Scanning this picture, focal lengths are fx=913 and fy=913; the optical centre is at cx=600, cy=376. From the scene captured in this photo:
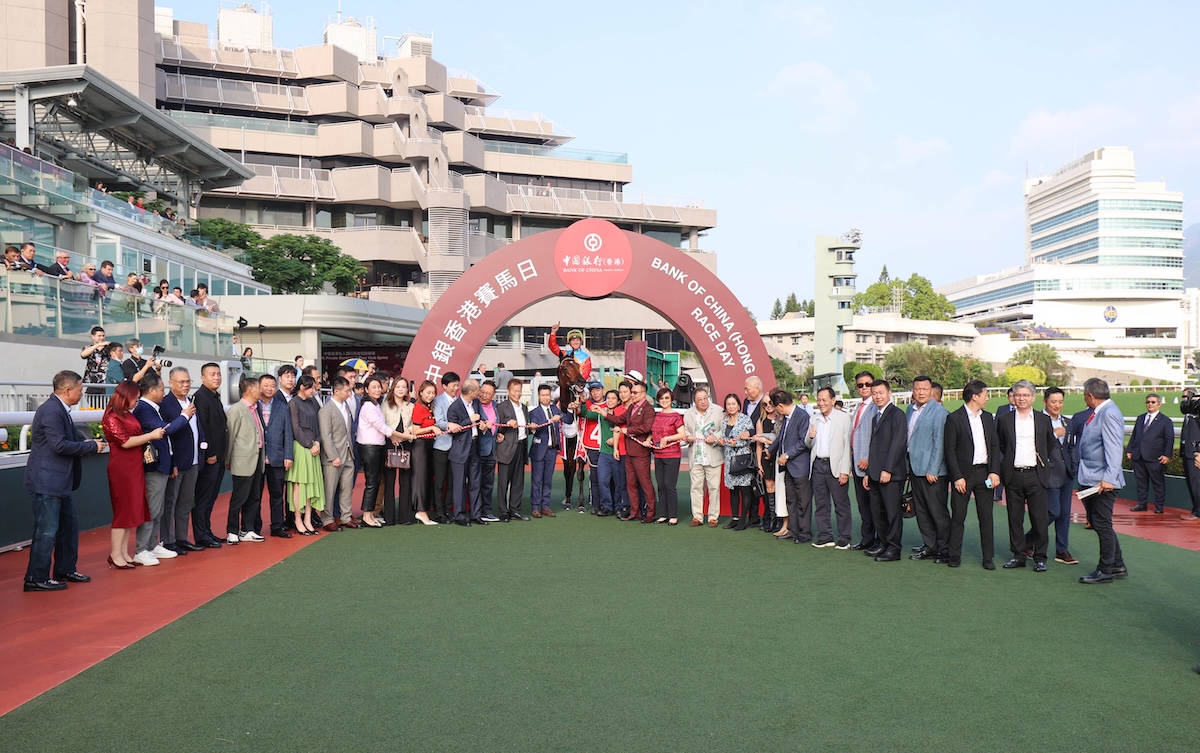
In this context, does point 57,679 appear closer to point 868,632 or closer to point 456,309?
point 868,632

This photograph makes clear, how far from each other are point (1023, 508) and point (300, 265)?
35.7 meters

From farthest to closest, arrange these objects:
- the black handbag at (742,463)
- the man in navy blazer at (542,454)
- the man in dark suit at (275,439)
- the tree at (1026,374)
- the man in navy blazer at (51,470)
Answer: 1. the tree at (1026,374)
2. the man in navy blazer at (542,454)
3. the black handbag at (742,463)
4. the man in dark suit at (275,439)
5. the man in navy blazer at (51,470)

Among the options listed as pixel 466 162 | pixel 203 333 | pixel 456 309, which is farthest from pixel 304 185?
pixel 456 309

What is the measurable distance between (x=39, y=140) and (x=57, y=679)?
946 inches

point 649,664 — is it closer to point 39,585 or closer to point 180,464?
point 39,585

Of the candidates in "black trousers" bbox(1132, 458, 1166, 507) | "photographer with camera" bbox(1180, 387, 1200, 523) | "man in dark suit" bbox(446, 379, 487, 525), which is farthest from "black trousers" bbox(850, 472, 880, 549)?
"black trousers" bbox(1132, 458, 1166, 507)

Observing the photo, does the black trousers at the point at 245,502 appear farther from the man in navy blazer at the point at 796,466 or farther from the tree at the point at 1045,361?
the tree at the point at 1045,361

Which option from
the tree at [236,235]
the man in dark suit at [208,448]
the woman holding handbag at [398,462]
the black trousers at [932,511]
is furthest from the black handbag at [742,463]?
the tree at [236,235]

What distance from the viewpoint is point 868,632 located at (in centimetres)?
571

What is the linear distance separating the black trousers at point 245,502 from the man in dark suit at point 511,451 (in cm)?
274

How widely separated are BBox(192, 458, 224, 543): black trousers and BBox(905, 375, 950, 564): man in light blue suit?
21.2ft

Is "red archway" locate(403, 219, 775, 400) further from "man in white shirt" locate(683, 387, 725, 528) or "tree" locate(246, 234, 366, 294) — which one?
"tree" locate(246, 234, 366, 294)

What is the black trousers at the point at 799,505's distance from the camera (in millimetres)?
9273

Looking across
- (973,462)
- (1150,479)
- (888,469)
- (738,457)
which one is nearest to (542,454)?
(738,457)
